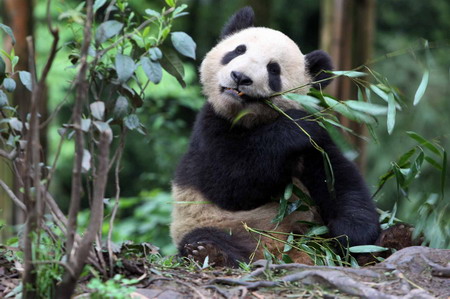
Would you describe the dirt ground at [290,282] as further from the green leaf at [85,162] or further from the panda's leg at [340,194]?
the panda's leg at [340,194]

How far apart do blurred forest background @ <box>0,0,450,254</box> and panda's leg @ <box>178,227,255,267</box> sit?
1.14 m

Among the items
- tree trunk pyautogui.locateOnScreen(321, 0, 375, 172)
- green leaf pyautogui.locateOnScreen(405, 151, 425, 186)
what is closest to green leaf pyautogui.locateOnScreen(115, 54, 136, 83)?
green leaf pyautogui.locateOnScreen(405, 151, 425, 186)

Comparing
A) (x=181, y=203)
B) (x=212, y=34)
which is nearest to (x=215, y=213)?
(x=181, y=203)

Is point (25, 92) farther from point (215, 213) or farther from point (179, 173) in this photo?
point (215, 213)

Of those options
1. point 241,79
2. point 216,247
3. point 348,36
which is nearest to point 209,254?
point 216,247

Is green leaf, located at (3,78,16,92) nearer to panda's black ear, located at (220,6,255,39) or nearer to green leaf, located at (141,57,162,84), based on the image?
green leaf, located at (141,57,162,84)

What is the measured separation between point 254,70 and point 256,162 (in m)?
0.62

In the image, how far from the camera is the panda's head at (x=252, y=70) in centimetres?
416

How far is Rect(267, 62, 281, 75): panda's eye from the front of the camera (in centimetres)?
437

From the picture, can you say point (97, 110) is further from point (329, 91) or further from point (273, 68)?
point (329, 91)

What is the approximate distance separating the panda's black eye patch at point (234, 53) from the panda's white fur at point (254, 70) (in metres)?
0.04

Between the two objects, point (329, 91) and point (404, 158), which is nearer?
point (404, 158)

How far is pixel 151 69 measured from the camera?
293cm

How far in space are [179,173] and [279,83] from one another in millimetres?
1111
